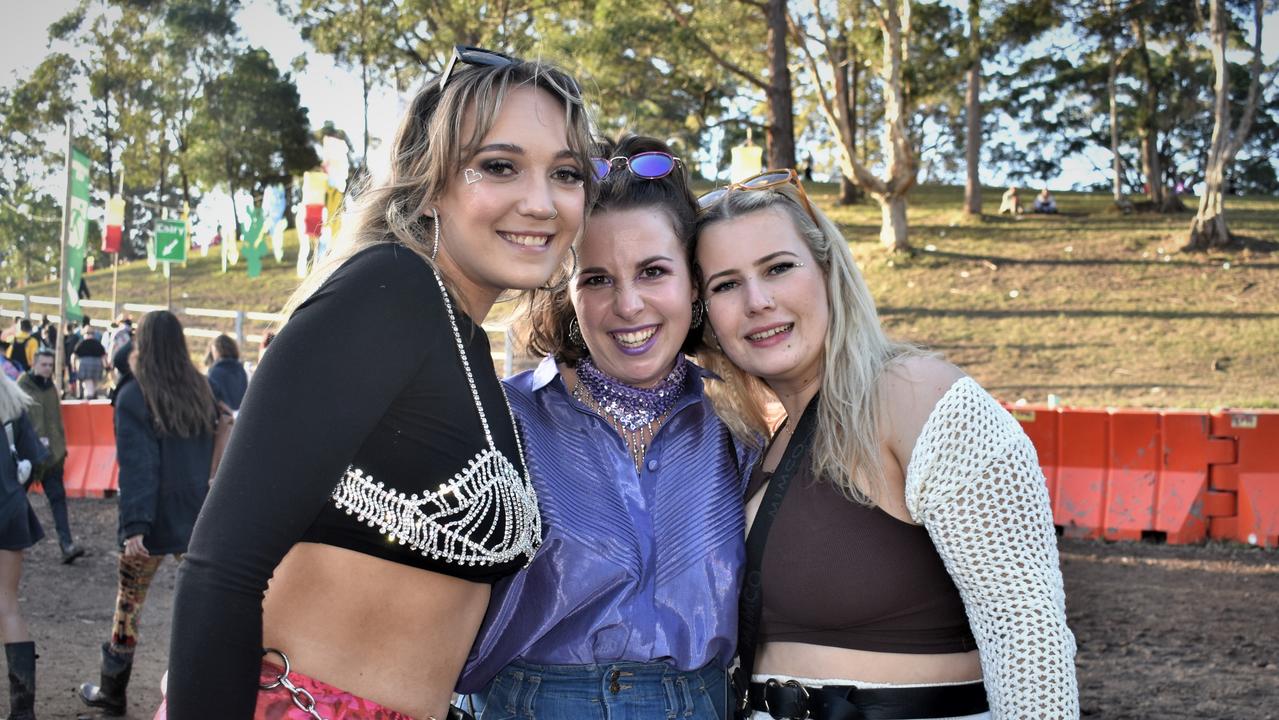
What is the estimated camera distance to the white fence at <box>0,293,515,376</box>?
59.9 ft

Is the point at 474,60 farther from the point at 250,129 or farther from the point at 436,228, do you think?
the point at 250,129

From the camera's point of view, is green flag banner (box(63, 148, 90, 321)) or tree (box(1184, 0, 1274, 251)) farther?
tree (box(1184, 0, 1274, 251))

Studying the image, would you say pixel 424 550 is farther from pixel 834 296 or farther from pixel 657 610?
pixel 834 296

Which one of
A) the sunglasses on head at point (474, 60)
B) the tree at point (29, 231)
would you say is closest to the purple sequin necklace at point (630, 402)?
the sunglasses on head at point (474, 60)

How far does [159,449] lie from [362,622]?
17.4 ft

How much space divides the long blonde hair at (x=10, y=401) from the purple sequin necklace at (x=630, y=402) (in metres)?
4.36

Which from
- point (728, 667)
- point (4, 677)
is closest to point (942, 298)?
point (4, 677)

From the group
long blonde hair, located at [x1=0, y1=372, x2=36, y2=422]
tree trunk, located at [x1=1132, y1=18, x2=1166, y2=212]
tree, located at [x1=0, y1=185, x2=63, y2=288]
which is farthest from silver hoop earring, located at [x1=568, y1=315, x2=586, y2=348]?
tree, located at [x1=0, y1=185, x2=63, y2=288]

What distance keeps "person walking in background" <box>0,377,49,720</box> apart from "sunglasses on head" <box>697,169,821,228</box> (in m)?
4.15

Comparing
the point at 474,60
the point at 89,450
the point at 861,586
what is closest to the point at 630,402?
the point at 861,586

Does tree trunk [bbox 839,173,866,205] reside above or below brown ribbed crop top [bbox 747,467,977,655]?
above

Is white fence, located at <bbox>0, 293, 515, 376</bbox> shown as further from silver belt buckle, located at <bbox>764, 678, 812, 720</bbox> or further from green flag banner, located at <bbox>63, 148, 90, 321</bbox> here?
silver belt buckle, located at <bbox>764, 678, 812, 720</bbox>

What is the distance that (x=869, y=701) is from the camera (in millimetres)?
2205

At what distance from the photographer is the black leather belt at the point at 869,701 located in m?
2.20
